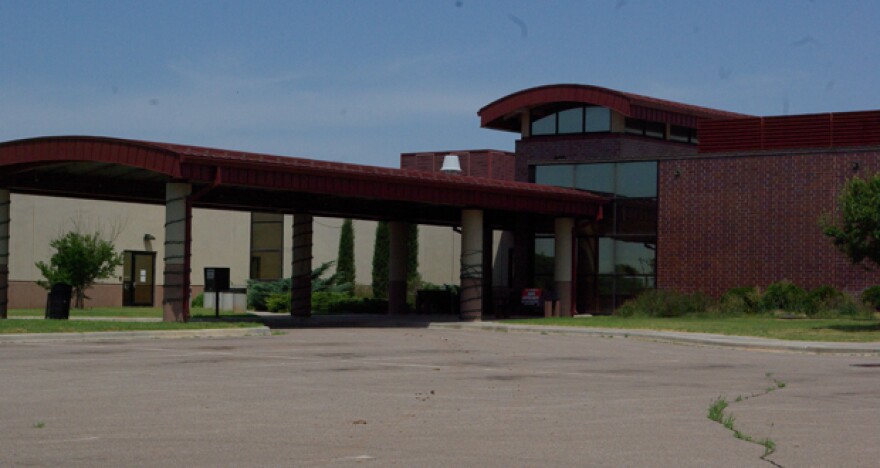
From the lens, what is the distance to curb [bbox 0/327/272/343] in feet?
86.1

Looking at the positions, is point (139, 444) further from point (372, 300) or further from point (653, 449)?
point (372, 300)

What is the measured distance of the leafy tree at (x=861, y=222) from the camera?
3284 centimetres

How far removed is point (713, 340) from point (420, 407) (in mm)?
16533

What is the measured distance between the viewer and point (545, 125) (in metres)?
50.7

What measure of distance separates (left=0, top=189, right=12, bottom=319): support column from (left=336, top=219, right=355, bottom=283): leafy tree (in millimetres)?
23767

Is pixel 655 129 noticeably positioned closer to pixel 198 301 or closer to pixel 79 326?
pixel 198 301

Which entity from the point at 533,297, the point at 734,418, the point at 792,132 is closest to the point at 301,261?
the point at 533,297

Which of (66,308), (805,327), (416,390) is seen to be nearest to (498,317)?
(805,327)

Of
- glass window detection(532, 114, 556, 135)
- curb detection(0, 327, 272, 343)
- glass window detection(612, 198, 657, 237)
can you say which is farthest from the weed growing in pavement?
glass window detection(532, 114, 556, 135)

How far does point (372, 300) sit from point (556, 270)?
9.48m

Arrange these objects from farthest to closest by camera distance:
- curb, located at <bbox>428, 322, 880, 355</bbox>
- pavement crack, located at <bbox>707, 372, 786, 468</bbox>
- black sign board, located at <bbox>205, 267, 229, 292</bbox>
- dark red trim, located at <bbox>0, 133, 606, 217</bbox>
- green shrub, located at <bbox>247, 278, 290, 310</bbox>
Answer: green shrub, located at <bbox>247, 278, 290, 310</bbox> < black sign board, located at <bbox>205, 267, 229, 292</bbox> < dark red trim, located at <bbox>0, 133, 606, 217</bbox> < curb, located at <bbox>428, 322, 880, 355</bbox> < pavement crack, located at <bbox>707, 372, 786, 468</bbox>

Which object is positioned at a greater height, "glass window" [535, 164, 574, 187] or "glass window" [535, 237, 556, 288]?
"glass window" [535, 164, 574, 187]

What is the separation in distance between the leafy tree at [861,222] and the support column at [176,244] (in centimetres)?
1691

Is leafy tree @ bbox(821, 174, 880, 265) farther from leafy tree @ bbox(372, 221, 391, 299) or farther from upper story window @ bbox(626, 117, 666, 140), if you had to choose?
leafy tree @ bbox(372, 221, 391, 299)
